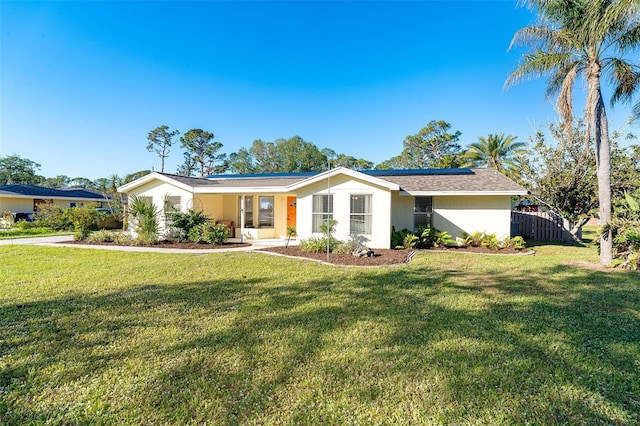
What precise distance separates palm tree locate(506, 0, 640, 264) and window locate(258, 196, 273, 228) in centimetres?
1170

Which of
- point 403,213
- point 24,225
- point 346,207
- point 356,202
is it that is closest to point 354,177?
point 356,202

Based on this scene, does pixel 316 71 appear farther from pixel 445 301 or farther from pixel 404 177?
pixel 445 301

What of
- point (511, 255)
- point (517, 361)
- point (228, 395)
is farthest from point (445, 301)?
point (511, 255)

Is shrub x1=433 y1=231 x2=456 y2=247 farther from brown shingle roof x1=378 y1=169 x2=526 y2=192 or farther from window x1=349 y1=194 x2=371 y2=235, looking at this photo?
window x1=349 y1=194 x2=371 y2=235

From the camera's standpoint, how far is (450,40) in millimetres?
14164

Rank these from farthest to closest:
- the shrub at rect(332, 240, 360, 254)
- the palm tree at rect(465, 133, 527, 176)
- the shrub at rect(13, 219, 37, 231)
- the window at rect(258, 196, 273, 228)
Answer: the palm tree at rect(465, 133, 527, 176) < the shrub at rect(13, 219, 37, 231) < the window at rect(258, 196, 273, 228) < the shrub at rect(332, 240, 360, 254)

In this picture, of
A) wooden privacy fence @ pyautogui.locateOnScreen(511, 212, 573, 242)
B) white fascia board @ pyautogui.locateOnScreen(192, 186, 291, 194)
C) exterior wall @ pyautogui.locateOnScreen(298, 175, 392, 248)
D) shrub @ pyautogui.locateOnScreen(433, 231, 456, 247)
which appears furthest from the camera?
wooden privacy fence @ pyautogui.locateOnScreen(511, 212, 573, 242)

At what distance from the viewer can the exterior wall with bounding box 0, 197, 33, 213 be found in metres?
25.9

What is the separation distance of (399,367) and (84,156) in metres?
27.2

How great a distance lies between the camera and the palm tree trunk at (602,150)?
885cm

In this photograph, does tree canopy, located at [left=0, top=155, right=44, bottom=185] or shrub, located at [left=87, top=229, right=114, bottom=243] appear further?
tree canopy, located at [left=0, top=155, right=44, bottom=185]

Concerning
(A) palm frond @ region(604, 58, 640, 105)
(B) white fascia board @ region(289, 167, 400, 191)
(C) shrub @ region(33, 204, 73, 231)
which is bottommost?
(C) shrub @ region(33, 204, 73, 231)

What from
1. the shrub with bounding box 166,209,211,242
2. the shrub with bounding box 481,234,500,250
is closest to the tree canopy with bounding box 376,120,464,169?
the shrub with bounding box 481,234,500,250

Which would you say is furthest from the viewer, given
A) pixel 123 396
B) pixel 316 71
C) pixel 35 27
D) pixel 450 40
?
pixel 316 71
